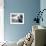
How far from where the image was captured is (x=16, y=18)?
538 cm

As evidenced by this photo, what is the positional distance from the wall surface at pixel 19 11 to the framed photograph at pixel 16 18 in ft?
0.40

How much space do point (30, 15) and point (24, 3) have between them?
53cm

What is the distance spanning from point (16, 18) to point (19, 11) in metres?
0.31

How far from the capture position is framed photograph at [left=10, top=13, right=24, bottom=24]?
5.33 meters

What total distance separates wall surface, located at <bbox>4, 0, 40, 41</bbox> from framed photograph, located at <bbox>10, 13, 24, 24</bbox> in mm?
121

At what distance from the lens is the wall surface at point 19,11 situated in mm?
5281

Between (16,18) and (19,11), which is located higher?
(19,11)

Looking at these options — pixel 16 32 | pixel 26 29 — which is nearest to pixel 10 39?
pixel 16 32

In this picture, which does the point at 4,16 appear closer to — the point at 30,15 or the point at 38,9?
the point at 30,15

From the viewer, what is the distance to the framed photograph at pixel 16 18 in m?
5.33

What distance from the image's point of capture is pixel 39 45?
2.61 metres

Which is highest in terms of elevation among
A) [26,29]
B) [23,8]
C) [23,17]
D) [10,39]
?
[23,8]

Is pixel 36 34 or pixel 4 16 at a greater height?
pixel 4 16

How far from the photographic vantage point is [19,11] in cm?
530
